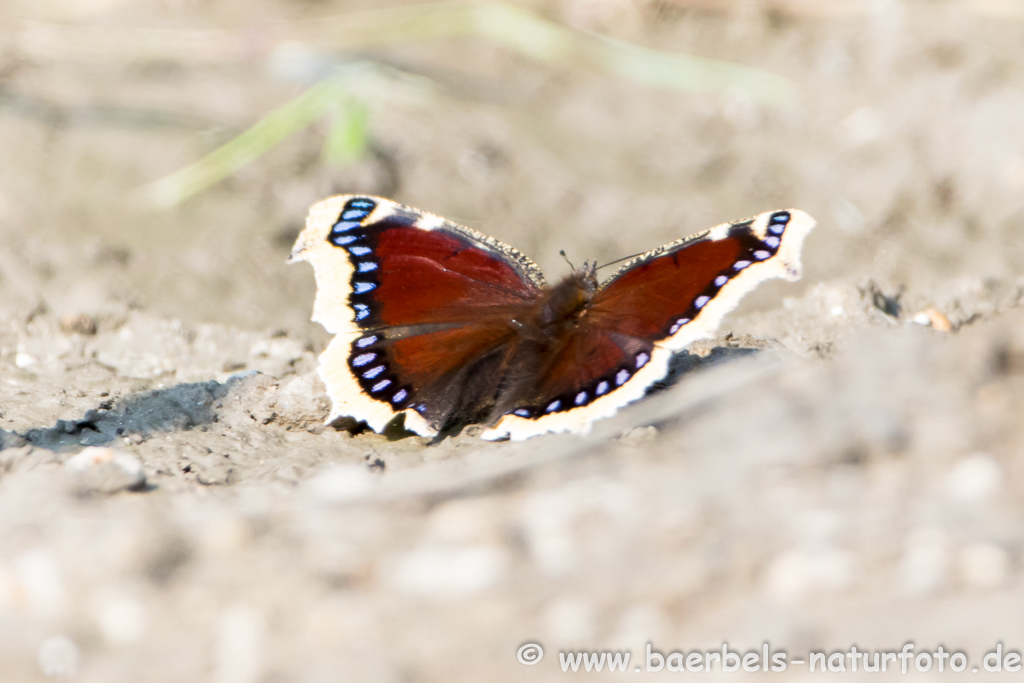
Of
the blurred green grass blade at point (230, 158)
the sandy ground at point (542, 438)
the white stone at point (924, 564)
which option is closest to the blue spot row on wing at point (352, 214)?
the sandy ground at point (542, 438)

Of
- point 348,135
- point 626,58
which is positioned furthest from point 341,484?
point 626,58

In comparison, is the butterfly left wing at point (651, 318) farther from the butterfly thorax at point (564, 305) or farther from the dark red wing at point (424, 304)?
the dark red wing at point (424, 304)

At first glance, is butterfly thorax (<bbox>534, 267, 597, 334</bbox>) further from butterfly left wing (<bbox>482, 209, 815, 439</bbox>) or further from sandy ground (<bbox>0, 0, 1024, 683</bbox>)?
sandy ground (<bbox>0, 0, 1024, 683</bbox>)

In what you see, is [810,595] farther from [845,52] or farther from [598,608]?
[845,52]

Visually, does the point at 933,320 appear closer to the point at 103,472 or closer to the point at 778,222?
the point at 778,222

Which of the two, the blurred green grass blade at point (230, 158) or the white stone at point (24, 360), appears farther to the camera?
the blurred green grass blade at point (230, 158)

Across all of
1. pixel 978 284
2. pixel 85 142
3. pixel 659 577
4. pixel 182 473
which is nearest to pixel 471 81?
pixel 85 142
